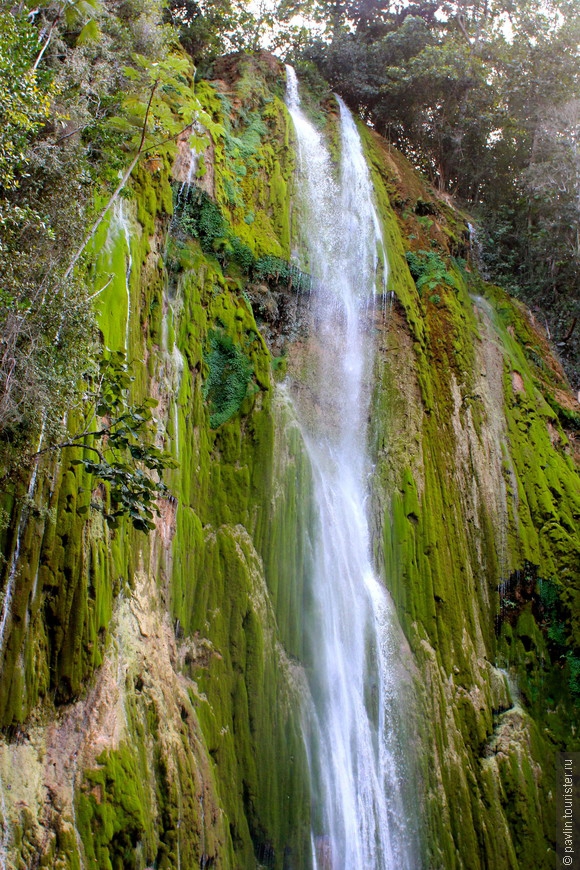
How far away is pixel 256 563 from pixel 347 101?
16838mm

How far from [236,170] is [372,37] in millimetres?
11634

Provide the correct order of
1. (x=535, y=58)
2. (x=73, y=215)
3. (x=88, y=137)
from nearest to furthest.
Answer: (x=73, y=215) < (x=88, y=137) < (x=535, y=58)

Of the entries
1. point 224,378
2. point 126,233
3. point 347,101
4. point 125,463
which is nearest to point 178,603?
point 125,463

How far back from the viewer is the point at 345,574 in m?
10.9

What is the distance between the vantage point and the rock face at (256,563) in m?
6.02

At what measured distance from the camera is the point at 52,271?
21.0 feet

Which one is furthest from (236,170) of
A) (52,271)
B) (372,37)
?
(372,37)

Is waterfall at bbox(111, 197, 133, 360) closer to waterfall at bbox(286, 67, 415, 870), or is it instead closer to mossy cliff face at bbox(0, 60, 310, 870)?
mossy cliff face at bbox(0, 60, 310, 870)

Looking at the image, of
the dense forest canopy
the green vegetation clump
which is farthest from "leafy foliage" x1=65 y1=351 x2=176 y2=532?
the green vegetation clump

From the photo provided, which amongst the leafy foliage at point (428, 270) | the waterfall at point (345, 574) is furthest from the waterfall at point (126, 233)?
the leafy foliage at point (428, 270)

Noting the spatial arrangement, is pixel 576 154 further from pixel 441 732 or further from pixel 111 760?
pixel 111 760

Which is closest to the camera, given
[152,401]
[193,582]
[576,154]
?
[152,401]

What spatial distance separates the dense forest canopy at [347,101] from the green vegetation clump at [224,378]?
126 inches

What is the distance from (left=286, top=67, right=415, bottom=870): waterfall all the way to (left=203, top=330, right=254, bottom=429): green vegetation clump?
1.42 m
